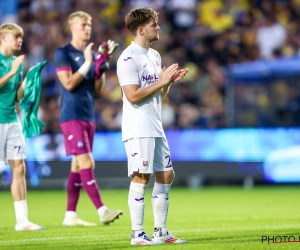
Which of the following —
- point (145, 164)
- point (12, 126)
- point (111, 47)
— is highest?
point (111, 47)

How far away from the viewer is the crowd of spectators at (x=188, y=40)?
18.6 m

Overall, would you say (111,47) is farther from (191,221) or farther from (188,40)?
(188,40)

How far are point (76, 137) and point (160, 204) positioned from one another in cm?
260

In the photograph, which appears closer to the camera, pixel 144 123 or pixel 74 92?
pixel 144 123

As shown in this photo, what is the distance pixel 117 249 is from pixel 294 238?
1654 mm

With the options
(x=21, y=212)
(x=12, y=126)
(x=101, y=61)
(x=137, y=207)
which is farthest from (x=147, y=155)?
(x=101, y=61)

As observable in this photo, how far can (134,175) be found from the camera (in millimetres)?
6613

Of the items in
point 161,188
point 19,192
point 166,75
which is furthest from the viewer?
point 19,192

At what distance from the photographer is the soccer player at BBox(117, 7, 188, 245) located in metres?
6.49

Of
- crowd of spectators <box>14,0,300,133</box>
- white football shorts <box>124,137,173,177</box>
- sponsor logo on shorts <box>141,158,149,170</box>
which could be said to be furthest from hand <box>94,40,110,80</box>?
crowd of spectators <box>14,0,300,133</box>

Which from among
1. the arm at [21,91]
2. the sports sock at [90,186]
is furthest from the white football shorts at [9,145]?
the sports sock at [90,186]

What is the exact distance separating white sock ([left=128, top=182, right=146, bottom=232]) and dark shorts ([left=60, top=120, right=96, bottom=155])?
249 cm

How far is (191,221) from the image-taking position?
9.13 meters

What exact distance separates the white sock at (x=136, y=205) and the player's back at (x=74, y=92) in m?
2.65
